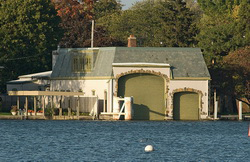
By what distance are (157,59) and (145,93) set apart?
15.0ft

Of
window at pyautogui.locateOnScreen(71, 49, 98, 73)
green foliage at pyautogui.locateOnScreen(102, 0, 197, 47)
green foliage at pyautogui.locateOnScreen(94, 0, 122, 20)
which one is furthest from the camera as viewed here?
green foliage at pyautogui.locateOnScreen(94, 0, 122, 20)

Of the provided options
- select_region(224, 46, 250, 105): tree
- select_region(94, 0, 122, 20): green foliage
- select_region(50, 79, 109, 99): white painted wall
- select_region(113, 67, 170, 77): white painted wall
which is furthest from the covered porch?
select_region(94, 0, 122, 20): green foliage

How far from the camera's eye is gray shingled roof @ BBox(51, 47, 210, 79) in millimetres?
91688

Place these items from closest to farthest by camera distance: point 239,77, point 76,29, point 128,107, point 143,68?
point 128,107, point 143,68, point 239,77, point 76,29

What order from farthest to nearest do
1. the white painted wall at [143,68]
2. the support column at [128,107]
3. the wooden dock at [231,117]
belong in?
the wooden dock at [231,117] → the white painted wall at [143,68] → the support column at [128,107]

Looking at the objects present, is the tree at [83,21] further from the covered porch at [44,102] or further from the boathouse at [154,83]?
the covered porch at [44,102]

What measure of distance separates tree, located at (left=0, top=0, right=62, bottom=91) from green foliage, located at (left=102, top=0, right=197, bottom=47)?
1583cm

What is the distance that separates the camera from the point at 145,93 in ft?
296

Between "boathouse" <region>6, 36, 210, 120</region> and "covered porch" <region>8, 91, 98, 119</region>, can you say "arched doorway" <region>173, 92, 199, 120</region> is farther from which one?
"covered porch" <region>8, 91, 98, 119</region>

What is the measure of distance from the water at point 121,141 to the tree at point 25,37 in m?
15.7

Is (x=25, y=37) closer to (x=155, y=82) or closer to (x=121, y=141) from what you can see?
(x=155, y=82)

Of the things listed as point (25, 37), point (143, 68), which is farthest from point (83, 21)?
point (143, 68)

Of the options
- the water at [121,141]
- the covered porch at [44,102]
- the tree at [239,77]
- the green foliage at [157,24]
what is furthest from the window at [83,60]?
the green foliage at [157,24]

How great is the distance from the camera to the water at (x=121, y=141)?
5369 centimetres
